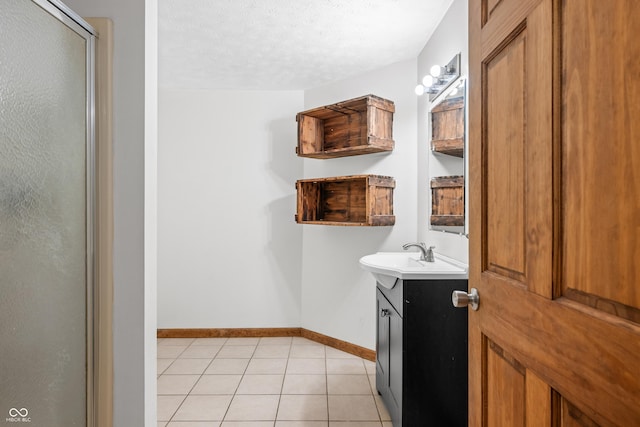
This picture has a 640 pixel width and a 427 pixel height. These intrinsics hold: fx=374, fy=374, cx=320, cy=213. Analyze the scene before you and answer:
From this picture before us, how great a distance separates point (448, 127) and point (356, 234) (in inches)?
49.4

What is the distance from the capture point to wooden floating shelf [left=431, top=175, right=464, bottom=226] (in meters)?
2.11

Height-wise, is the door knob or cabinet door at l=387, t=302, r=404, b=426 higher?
the door knob

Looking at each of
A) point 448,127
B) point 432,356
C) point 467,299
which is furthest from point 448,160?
point 467,299

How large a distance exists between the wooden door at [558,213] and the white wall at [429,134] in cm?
102

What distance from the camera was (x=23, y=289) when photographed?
1040mm

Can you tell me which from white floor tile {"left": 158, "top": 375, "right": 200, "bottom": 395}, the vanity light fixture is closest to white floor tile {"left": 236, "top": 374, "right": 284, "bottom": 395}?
white floor tile {"left": 158, "top": 375, "right": 200, "bottom": 395}


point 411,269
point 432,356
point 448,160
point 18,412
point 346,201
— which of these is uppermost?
point 448,160

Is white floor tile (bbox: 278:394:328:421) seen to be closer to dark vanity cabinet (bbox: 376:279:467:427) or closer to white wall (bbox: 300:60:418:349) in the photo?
dark vanity cabinet (bbox: 376:279:467:427)

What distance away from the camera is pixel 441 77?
2.18m

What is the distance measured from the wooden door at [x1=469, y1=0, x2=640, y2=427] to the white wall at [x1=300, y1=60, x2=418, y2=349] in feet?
5.82

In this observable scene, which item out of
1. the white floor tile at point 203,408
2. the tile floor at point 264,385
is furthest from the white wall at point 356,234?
the white floor tile at point 203,408

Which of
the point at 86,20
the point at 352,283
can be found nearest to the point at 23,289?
the point at 86,20

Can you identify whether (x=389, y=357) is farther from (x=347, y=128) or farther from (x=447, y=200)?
(x=347, y=128)

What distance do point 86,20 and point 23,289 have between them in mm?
945
